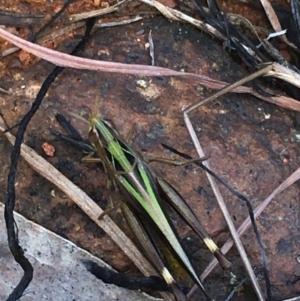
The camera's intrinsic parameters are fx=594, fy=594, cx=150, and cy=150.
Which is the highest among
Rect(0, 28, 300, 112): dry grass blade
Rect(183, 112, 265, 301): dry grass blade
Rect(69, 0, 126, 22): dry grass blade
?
Rect(69, 0, 126, 22): dry grass blade

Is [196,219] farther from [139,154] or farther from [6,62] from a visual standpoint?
[6,62]

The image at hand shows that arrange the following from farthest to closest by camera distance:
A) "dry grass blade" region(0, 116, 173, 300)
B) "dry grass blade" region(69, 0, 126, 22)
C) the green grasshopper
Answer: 1. "dry grass blade" region(69, 0, 126, 22)
2. "dry grass blade" region(0, 116, 173, 300)
3. the green grasshopper

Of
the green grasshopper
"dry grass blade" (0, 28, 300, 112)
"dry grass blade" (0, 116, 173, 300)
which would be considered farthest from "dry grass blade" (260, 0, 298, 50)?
"dry grass blade" (0, 116, 173, 300)

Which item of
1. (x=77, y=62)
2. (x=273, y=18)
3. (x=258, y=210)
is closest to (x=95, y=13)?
(x=77, y=62)

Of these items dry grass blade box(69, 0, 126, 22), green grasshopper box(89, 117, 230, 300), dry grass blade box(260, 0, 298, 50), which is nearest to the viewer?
green grasshopper box(89, 117, 230, 300)

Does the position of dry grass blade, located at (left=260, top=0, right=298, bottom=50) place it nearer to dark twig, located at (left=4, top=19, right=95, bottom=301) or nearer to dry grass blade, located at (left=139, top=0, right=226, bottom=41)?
dry grass blade, located at (left=139, top=0, right=226, bottom=41)

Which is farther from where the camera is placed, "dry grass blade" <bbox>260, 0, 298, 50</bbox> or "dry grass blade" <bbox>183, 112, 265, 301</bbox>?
"dry grass blade" <bbox>260, 0, 298, 50</bbox>

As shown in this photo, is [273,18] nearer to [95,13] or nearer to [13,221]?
[95,13]

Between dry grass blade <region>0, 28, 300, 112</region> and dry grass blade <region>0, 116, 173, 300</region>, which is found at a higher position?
dry grass blade <region>0, 28, 300, 112</region>
